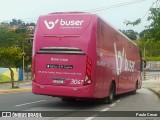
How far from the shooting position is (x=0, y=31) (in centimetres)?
9556

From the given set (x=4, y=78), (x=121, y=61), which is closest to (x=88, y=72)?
(x=121, y=61)

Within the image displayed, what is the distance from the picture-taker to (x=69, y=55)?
1611 centimetres

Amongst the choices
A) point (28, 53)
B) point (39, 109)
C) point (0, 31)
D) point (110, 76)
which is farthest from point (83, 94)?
point (0, 31)

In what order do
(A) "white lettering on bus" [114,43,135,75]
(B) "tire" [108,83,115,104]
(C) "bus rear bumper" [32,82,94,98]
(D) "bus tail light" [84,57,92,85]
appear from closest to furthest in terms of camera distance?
(C) "bus rear bumper" [32,82,94,98], (D) "bus tail light" [84,57,92,85], (B) "tire" [108,83,115,104], (A) "white lettering on bus" [114,43,135,75]

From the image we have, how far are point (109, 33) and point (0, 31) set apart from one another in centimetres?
7970

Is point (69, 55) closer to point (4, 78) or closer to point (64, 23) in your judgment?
point (64, 23)

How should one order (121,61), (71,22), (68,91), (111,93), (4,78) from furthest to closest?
(4,78)
(121,61)
(111,93)
(71,22)
(68,91)

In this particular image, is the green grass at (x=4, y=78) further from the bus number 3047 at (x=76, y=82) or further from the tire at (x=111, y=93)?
the bus number 3047 at (x=76, y=82)

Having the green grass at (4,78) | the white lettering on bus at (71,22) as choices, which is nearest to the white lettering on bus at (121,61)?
the white lettering on bus at (71,22)

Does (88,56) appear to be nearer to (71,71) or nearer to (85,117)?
(71,71)

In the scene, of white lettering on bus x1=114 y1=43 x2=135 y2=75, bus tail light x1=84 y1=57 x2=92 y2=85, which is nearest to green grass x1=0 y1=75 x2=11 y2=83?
white lettering on bus x1=114 y1=43 x2=135 y2=75

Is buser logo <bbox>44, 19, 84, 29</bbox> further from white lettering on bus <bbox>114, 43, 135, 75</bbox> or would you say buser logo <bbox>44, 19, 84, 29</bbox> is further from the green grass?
the green grass

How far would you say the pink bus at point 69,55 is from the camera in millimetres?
15938

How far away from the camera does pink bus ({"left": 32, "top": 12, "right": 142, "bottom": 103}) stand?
15938mm
